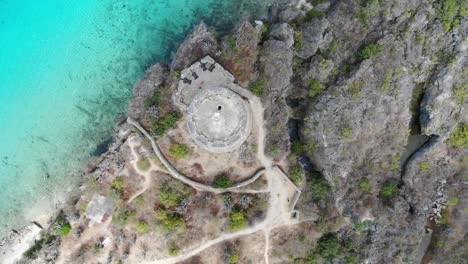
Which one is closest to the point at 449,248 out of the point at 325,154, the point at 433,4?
the point at 325,154

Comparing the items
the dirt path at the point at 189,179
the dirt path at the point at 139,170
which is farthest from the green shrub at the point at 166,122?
the dirt path at the point at 139,170

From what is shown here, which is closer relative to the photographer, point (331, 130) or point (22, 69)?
A: point (331, 130)

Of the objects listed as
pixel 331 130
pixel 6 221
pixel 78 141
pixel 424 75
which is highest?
pixel 424 75

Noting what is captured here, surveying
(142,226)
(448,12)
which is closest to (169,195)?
(142,226)

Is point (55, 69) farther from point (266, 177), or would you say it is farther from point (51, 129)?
point (266, 177)

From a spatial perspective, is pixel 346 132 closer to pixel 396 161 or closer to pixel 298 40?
pixel 396 161

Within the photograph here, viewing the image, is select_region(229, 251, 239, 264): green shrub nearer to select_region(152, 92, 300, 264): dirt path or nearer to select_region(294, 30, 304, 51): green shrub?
select_region(152, 92, 300, 264): dirt path

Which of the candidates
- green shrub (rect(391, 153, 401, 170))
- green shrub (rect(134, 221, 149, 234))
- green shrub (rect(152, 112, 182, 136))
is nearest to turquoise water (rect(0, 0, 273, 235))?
green shrub (rect(152, 112, 182, 136))
